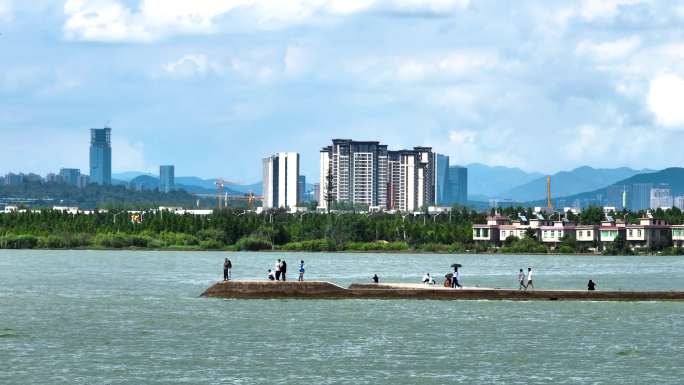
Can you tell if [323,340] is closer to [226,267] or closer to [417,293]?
[417,293]

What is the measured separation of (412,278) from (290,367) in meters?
61.8

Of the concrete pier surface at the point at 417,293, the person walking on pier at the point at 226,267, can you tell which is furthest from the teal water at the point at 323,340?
the person walking on pier at the point at 226,267

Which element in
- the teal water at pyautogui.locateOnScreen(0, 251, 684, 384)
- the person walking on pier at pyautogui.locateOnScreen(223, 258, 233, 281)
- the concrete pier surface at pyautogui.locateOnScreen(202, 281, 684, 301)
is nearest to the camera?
the teal water at pyautogui.locateOnScreen(0, 251, 684, 384)

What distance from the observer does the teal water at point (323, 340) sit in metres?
50.2

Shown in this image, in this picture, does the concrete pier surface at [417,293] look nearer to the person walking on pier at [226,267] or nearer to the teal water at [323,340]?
the teal water at [323,340]

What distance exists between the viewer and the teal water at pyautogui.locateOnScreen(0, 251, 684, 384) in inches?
1977

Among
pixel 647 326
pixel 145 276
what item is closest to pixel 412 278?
pixel 145 276

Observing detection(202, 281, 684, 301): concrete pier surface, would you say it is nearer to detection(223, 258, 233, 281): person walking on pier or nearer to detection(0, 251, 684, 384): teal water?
detection(0, 251, 684, 384): teal water

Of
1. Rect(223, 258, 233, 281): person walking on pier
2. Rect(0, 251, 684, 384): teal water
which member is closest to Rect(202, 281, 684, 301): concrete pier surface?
Rect(0, 251, 684, 384): teal water

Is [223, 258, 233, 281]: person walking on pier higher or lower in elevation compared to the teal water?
higher

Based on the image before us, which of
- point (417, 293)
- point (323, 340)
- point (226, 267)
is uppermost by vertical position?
point (226, 267)

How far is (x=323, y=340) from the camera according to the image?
198 feet

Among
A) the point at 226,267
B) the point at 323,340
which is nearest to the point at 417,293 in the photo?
the point at 226,267

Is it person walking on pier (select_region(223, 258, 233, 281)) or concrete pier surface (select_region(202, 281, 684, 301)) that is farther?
person walking on pier (select_region(223, 258, 233, 281))
